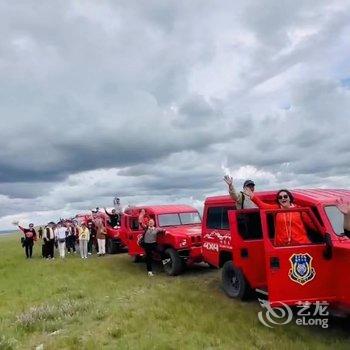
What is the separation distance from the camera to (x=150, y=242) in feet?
51.2

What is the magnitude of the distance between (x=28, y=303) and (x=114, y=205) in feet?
37.8

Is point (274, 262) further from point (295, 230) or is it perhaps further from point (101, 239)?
point (101, 239)

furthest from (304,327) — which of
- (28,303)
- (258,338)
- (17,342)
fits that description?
(28,303)

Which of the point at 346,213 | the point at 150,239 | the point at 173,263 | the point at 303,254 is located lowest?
A: the point at 173,263

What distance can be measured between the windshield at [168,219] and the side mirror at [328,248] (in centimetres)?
940

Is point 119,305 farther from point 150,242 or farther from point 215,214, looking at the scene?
point 150,242

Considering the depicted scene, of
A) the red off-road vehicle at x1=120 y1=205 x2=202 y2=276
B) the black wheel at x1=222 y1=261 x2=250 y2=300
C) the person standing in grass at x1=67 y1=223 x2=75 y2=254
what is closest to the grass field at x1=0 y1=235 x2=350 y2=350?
the black wheel at x1=222 y1=261 x2=250 y2=300

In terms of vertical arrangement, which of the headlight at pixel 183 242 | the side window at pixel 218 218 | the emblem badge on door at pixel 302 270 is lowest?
the emblem badge on door at pixel 302 270

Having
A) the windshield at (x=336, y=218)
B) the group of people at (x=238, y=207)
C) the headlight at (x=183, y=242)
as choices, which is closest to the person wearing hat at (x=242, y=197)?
the group of people at (x=238, y=207)

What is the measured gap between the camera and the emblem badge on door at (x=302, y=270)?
26.1ft

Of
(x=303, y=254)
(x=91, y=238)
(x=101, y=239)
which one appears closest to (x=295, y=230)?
(x=303, y=254)

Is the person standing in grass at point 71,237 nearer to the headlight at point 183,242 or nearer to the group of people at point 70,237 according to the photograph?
the group of people at point 70,237

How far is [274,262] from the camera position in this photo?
8039 millimetres

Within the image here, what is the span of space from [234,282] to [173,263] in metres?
4.49
